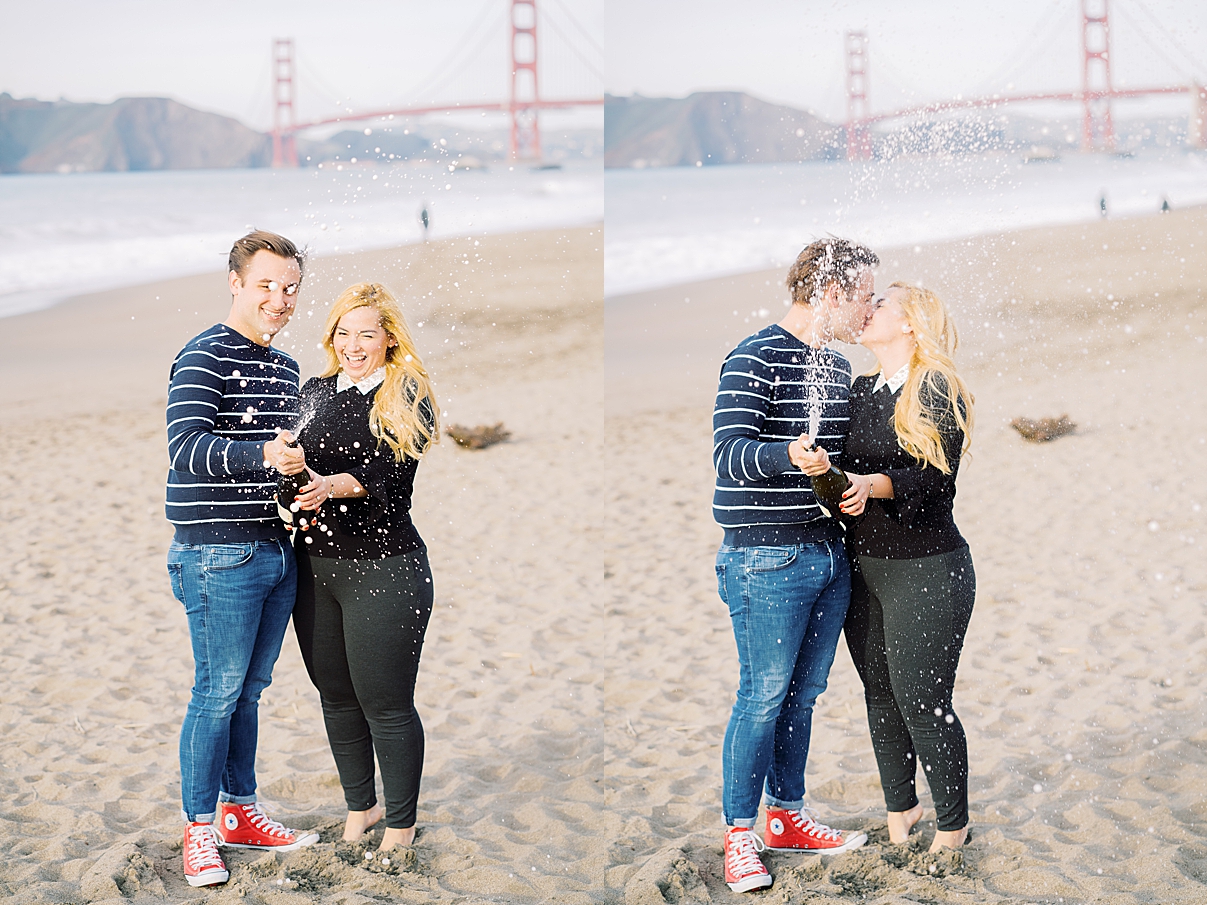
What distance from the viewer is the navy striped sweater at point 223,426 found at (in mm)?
2246

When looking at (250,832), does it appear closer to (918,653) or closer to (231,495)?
(231,495)

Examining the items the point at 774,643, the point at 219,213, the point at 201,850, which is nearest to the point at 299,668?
the point at 201,850

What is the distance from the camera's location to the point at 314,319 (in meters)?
2.66

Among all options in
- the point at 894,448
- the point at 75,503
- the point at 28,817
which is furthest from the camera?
the point at 75,503

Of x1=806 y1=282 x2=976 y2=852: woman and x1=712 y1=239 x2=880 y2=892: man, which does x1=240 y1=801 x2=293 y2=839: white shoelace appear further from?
x1=806 y1=282 x2=976 y2=852: woman

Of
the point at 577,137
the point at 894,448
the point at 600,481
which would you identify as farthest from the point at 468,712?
the point at 577,137

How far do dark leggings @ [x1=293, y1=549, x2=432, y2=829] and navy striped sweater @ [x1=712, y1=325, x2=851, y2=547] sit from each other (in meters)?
0.69

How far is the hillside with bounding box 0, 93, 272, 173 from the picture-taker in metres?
13.5

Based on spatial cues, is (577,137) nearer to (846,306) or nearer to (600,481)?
(600,481)

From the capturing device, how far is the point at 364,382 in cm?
237

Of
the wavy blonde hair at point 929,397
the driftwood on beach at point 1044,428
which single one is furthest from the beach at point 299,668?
the driftwood on beach at point 1044,428

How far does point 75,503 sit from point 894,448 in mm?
5306

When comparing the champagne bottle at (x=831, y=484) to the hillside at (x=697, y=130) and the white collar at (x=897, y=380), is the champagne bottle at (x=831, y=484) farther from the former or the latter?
the hillside at (x=697, y=130)

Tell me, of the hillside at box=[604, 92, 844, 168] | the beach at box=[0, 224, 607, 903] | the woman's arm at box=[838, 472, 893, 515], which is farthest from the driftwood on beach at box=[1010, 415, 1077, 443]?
the hillside at box=[604, 92, 844, 168]
